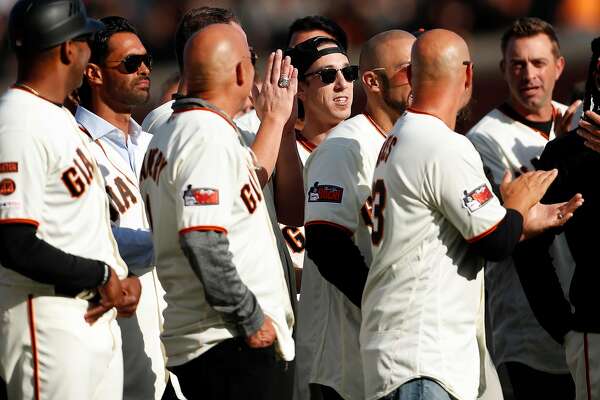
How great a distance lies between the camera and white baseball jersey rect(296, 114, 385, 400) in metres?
5.41

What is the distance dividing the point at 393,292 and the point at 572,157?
1.53 metres

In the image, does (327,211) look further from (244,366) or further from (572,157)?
(572,157)

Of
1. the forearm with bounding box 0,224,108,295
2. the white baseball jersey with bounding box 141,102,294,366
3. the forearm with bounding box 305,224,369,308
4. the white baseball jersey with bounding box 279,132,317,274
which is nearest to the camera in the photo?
the forearm with bounding box 0,224,108,295

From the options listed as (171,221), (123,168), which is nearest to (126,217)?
(123,168)

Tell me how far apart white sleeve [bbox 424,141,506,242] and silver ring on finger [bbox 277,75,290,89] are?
1.06m

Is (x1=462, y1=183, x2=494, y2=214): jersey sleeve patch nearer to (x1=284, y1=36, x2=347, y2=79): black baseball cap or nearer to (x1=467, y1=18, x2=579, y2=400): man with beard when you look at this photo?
(x1=284, y1=36, x2=347, y2=79): black baseball cap

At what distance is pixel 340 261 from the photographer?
5.29 metres

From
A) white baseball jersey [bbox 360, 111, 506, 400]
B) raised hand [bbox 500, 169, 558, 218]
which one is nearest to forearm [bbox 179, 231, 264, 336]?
white baseball jersey [bbox 360, 111, 506, 400]

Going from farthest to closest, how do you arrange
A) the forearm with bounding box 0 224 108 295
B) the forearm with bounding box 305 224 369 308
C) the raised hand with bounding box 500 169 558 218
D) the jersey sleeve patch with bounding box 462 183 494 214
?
the forearm with bounding box 305 224 369 308
the raised hand with bounding box 500 169 558 218
the jersey sleeve patch with bounding box 462 183 494 214
the forearm with bounding box 0 224 108 295

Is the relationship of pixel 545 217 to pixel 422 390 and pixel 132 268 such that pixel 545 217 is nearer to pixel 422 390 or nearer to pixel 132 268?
pixel 422 390

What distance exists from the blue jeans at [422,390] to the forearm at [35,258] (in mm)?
1355

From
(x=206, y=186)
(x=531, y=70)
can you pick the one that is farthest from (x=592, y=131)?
(x=206, y=186)

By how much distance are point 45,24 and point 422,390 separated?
2.04 m

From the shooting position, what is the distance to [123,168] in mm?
5848
